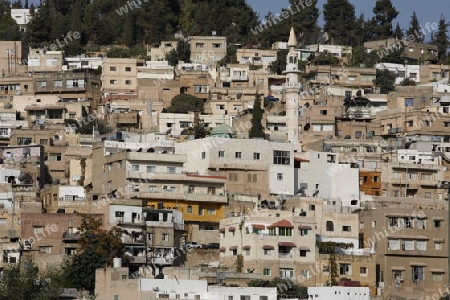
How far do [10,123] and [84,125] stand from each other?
388 cm

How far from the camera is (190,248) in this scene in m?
62.0

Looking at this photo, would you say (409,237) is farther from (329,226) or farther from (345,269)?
(345,269)

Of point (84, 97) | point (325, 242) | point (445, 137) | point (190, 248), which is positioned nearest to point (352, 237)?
point (325, 242)

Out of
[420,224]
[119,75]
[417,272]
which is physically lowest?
[417,272]

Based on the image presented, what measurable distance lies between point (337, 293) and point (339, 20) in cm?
5684

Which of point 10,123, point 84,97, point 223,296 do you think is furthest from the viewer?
point 84,97

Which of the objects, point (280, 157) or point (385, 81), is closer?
point (280, 157)

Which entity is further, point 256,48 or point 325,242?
point 256,48

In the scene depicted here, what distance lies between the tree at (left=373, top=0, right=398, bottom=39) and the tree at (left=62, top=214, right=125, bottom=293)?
5474 centimetres

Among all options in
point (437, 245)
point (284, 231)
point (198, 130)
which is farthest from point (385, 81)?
point (284, 231)

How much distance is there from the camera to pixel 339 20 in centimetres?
10956

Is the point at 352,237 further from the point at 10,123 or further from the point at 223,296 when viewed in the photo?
the point at 10,123

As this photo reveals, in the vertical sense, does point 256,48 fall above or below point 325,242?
above

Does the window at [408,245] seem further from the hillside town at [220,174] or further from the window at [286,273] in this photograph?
the window at [286,273]
